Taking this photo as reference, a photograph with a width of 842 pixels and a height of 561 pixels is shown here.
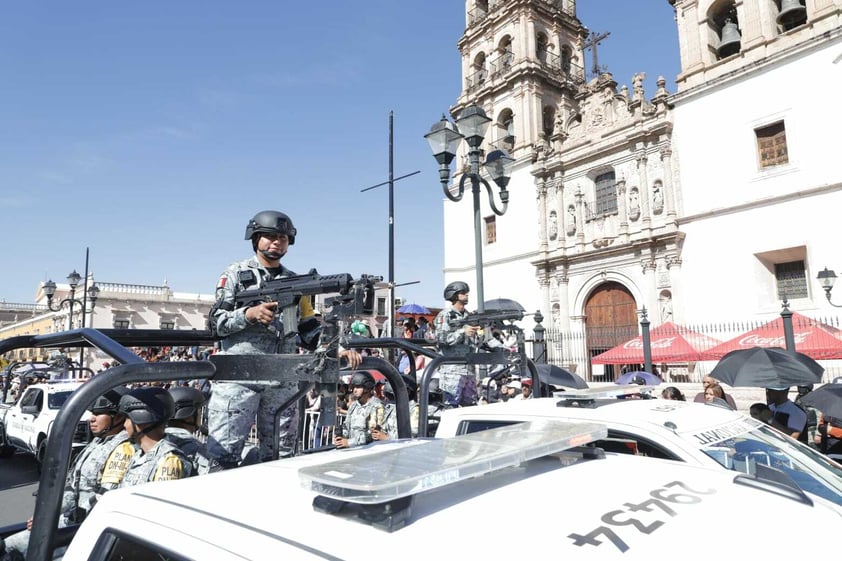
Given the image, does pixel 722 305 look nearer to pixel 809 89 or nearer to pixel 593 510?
pixel 809 89

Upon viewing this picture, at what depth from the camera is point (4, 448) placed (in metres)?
11.2

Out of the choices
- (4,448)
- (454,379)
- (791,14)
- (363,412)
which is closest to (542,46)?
(791,14)

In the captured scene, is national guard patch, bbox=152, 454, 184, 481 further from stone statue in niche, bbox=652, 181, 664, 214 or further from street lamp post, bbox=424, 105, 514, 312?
stone statue in niche, bbox=652, 181, 664, 214

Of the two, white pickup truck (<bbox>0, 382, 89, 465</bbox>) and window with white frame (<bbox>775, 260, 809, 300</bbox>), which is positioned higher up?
window with white frame (<bbox>775, 260, 809, 300</bbox>)

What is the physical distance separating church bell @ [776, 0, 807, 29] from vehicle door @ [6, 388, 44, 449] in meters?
23.4

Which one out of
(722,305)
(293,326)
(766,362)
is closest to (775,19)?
(722,305)

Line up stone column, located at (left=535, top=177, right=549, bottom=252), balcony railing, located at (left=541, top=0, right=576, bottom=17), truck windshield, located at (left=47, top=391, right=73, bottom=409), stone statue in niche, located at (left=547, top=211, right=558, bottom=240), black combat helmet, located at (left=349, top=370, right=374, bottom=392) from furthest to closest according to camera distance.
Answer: balcony railing, located at (left=541, top=0, right=576, bottom=17) < stone column, located at (left=535, top=177, right=549, bottom=252) < stone statue in niche, located at (left=547, top=211, right=558, bottom=240) < truck windshield, located at (left=47, top=391, right=73, bottom=409) < black combat helmet, located at (left=349, top=370, right=374, bottom=392)

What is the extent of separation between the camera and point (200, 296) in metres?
44.8

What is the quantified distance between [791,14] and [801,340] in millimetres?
12097

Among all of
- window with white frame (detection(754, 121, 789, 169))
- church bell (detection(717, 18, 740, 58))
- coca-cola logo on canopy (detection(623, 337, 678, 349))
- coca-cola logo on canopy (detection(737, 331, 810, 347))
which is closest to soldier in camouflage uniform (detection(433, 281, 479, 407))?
coca-cola logo on canopy (detection(623, 337, 678, 349))

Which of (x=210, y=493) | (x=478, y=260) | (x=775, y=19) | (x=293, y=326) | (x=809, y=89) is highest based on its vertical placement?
(x=775, y=19)

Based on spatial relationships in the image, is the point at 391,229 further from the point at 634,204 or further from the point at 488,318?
the point at 634,204

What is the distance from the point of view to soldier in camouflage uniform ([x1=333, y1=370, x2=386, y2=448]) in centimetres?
661

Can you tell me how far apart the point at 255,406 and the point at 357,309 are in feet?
3.95
